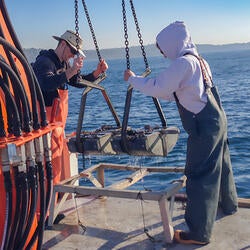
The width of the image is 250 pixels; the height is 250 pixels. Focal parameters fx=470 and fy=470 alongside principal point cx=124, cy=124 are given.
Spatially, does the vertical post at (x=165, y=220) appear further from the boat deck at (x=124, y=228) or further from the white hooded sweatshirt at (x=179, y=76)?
the white hooded sweatshirt at (x=179, y=76)

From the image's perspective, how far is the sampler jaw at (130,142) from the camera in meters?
4.51

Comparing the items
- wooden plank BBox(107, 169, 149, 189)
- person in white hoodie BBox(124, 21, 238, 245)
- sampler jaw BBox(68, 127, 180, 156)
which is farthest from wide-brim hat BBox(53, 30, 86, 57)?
wooden plank BBox(107, 169, 149, 189)

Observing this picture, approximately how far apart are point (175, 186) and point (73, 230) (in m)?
1.14

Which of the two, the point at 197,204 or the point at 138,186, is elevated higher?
the point at 197,204

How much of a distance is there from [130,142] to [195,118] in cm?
74

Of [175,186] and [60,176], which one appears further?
[60,176]

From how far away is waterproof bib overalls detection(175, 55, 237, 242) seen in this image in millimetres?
4109

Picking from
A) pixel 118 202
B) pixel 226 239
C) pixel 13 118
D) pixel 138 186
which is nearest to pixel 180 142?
pixel 138 186

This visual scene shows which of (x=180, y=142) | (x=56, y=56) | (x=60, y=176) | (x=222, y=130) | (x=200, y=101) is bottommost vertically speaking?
(x=180, y=142)

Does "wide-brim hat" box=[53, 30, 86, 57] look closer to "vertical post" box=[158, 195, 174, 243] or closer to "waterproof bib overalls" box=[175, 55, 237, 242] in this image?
"waterproof bib overalls" box=[175, 55, 237, 242]

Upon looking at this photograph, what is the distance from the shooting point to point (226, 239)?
436 cm


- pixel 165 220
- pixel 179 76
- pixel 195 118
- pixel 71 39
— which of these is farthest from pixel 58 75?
pixel 165 220

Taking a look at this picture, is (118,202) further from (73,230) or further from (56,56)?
(56,56)

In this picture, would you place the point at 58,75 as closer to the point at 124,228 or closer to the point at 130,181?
the point at 130,181
